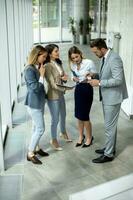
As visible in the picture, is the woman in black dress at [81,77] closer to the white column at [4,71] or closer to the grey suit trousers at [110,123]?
the grey suit trousers at [110,123]

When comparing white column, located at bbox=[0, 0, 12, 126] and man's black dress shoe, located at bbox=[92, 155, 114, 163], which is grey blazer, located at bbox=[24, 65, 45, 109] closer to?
man's black dress shoe, located at bbox=[92, 155, 114, 163]

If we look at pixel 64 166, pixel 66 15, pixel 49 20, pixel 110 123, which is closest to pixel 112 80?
pixel 110 123

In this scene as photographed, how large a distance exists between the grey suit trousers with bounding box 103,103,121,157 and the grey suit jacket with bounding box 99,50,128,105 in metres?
0.09

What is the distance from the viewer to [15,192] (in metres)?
3.66

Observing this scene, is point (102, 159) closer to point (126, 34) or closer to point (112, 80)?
point (112, 80)

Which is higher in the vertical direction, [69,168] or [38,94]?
[38,94]

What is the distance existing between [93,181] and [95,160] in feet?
1.71

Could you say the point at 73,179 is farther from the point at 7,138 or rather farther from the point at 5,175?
the point at 7,138

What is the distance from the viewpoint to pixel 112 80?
3857 mm

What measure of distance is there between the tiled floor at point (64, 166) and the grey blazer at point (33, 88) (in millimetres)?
870

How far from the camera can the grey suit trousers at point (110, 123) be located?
408cm

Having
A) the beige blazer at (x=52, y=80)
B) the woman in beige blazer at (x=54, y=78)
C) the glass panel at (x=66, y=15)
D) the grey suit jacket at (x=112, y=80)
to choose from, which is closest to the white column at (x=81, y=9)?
the glass panel at (x=66, y=15)

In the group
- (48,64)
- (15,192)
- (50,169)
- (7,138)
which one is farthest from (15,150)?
(48,64)

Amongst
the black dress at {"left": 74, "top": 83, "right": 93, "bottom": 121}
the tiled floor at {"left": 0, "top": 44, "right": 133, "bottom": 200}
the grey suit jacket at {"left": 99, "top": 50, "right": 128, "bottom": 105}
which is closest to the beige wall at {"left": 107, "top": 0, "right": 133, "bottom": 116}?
the tiled floor at {"left": 0, "top": 44, "right": 133, "bottom": 200}
